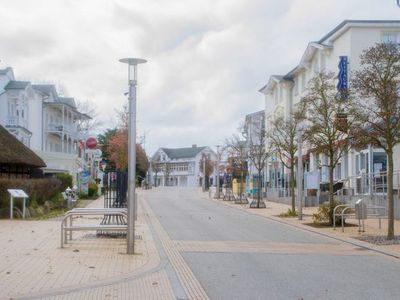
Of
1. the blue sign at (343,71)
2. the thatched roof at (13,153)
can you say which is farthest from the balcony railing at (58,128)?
the blue sign at (343,71)

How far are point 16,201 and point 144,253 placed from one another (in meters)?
13.5

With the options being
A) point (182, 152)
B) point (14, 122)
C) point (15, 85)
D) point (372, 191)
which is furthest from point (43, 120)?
point (182, 152)

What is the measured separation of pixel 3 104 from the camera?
170ft

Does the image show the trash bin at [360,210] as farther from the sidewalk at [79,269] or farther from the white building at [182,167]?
the white building at [182,167]

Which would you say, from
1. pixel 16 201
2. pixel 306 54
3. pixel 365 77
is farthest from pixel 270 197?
pixel 365 77

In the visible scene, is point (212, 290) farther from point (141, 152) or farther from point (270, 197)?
point (141, 152)

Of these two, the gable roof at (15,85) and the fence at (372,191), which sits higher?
the gable roof at (15,85)

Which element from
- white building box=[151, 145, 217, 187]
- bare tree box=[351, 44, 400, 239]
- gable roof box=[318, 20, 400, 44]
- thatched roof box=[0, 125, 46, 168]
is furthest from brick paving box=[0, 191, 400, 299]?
white building box=[151, 145, 217, 187]

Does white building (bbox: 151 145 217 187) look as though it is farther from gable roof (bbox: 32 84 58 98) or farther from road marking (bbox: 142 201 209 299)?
road marking (bbox: 142 201 209 299)

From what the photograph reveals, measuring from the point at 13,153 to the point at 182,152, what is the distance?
12252 cm

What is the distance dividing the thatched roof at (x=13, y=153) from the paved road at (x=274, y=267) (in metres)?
12.7

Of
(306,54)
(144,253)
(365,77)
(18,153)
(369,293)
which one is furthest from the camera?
(306,54)

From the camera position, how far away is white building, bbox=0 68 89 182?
5228 cm

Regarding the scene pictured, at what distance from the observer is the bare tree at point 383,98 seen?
60.2 feet
